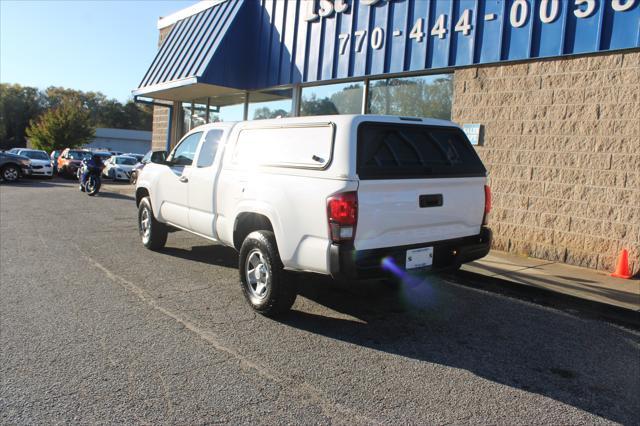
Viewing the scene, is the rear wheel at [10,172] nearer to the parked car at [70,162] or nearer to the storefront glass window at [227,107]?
the parked car at [70,162]

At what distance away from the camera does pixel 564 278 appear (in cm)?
670

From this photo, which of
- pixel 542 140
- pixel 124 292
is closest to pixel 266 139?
pixel 124 292

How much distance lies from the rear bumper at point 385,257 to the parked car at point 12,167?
72.6 feet

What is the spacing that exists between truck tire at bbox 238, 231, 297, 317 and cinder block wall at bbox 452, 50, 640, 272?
4.87 meters

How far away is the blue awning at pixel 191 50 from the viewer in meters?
12.9

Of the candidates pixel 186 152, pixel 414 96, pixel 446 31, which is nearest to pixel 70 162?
pixel 414 96

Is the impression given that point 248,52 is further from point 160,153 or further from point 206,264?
point 206,264

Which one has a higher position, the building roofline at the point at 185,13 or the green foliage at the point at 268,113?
the building roofline at the point at 185,13

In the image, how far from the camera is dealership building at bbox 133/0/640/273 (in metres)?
7.07

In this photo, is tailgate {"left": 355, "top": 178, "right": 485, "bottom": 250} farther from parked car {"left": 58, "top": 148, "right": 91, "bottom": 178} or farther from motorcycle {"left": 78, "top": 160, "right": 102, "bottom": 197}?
parked car {"left": 58, "top": 148, "right": 91, "bottom": 178}

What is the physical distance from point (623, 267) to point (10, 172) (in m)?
23.0

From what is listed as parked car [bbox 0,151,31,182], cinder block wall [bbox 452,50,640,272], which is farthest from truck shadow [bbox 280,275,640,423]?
parked car [bbox 0,151,31,182]

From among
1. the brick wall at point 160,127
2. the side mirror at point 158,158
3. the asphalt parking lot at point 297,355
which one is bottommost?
the asphalt parking lot at point 297,355

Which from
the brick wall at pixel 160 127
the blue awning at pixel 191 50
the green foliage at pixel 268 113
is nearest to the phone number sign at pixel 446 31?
the green foliage at pixel 268 113
